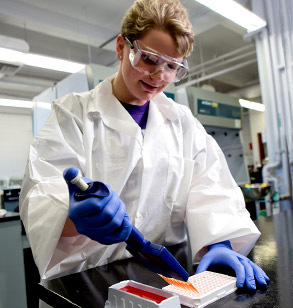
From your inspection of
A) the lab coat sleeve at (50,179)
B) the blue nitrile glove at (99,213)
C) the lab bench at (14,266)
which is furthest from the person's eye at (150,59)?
the lab bench at (14,266)

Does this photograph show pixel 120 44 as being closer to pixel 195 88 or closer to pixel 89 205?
pixel 89 205

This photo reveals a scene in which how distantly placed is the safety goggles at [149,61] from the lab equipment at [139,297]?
63 centimetres

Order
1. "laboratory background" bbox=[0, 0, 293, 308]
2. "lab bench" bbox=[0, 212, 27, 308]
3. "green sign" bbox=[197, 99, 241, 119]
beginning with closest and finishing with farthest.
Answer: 1. "lab bench" bbox=[0, 212, 27, 308]
2. "laboratory background" bbox=[0, 0, 293, 308]
3. "green sign" bbox=[197, 99, 241, 119]

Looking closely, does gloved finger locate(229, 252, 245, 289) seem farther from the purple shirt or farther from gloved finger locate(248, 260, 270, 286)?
the purple shirt

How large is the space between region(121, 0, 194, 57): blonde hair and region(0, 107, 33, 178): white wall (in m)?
6.79

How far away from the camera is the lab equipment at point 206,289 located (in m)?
0.60

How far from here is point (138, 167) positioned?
100 cm

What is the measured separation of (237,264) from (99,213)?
0.39 m

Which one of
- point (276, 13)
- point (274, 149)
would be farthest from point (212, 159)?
point (276, 13)

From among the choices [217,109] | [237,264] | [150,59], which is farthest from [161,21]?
[217,109]

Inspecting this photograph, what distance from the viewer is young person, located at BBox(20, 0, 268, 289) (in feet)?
2.76

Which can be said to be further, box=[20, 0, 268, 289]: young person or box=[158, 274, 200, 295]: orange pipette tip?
box=[20, 0, 268, 289]: young person

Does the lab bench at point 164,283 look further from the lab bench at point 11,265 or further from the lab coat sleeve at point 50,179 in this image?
the lab bench at point 11,265

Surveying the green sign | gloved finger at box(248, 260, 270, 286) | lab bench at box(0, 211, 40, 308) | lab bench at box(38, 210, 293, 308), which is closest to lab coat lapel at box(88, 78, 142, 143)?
lab bench at box(38, 210, 293, 308)
